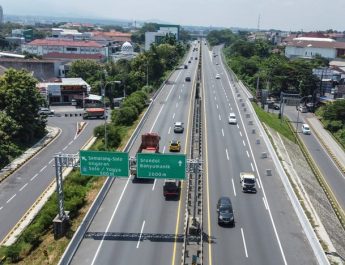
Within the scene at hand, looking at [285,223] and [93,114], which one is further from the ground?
[285,223]

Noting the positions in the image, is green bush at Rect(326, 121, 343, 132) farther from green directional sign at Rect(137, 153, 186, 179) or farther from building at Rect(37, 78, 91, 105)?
green directional sign at Rect(137, 153, 186, 179)

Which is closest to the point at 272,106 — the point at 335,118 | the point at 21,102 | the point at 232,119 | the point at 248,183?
the point at 335,118

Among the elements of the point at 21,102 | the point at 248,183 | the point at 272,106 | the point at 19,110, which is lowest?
the point at 272,106

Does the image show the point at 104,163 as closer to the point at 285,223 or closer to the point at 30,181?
the point at 285,223

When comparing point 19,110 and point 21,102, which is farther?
point 21,102

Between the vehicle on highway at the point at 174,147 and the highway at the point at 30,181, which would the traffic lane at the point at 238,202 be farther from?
the highway at the point at 30,181

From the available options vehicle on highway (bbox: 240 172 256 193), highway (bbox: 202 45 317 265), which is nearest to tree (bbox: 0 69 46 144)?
highway (bbox: 202 45 317 265)
